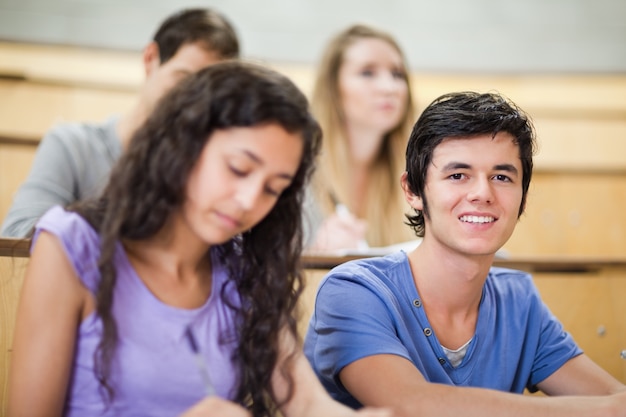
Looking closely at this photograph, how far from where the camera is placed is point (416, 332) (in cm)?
129

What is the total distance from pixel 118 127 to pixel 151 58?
19cm

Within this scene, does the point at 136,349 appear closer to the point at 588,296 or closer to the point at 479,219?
the point at 479,219

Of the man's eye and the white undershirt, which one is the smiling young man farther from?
the man's eye

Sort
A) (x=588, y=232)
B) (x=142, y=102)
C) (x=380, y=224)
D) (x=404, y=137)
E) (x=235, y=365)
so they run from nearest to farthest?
1. (x=235, y=365)
2. (x=142, y=102)
3. (x=380, y=224)
4. (x=404, y=137)
5. (x=588, y=232)

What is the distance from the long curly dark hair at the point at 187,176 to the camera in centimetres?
101

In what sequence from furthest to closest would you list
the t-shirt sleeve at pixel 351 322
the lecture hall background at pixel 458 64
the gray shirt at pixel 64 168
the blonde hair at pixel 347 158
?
the lecture hall background at pixel 458 64
the blonde hair at pixel 347 158
the gray shirt at pixel 64 168
the t-shirt sleeve at pixel 351 322

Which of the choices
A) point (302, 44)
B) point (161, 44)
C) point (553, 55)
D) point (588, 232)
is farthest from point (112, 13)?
point (588, 232)

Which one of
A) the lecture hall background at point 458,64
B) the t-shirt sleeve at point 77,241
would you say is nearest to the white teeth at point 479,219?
the t-shirt sleeve at point 77,241

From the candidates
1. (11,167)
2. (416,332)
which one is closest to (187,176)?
(416,332)

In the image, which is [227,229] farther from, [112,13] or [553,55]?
[553,55]

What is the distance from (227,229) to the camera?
3.37ft

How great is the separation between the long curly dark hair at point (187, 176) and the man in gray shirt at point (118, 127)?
80 centimetres

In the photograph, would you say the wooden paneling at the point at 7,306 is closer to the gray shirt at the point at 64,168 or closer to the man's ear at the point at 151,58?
the gray shirt at the point at 64,168

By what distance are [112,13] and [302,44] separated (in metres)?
0.67
